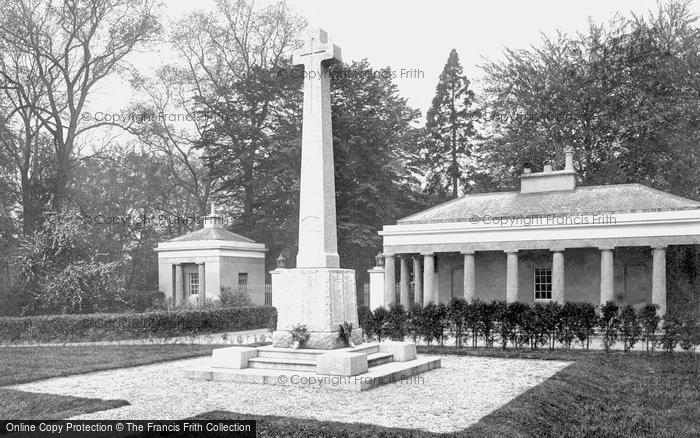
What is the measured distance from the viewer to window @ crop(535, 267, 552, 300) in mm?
27516

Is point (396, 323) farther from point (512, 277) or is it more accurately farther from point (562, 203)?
point (562, 203)

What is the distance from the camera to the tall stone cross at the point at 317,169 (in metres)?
13.4

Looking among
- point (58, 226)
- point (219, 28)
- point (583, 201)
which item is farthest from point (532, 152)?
point (58, 226)

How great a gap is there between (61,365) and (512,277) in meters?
16.3

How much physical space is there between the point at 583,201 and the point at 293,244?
730 inches

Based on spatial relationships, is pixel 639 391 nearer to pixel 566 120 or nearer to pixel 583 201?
pixel 583 201

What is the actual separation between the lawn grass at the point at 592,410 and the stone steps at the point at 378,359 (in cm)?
330

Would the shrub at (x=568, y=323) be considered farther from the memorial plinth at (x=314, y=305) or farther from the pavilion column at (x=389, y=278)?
the pavilion column at (x=389, y=278)

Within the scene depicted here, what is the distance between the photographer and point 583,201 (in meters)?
26.5

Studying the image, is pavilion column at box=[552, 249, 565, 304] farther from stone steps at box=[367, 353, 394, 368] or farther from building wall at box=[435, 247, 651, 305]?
stone steps at box=[367, 353, 394, 368]

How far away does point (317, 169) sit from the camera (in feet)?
44.1

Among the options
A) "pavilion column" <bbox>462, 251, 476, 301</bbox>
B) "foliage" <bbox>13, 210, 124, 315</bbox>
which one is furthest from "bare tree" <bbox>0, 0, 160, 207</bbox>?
"pavilion column" <bbox>462, 251, 476, 301</bbox>

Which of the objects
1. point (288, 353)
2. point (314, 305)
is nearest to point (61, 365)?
point (288, 353)

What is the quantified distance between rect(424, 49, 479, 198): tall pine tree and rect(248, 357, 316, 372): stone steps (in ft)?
121
